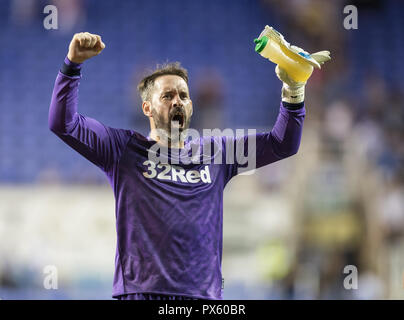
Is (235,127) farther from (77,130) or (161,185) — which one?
(77,130)

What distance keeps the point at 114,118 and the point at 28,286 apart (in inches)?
123

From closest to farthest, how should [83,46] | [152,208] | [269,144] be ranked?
[83,46]
[152,208]
[269,144]

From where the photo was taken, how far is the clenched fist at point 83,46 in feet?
9.88

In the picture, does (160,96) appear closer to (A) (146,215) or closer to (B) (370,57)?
(A) (146,215)

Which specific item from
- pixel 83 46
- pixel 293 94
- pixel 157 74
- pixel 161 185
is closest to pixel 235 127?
pixel 157 74

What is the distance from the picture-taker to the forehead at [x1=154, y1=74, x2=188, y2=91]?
350cm

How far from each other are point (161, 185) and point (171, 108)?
0.47 m

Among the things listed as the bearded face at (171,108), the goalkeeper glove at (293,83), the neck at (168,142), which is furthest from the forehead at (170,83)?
the goalkeeper glove at (293,83)

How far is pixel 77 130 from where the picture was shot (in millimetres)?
3166

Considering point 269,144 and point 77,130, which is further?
point 269,144

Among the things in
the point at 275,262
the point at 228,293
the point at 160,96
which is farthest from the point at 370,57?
the point at 160,96

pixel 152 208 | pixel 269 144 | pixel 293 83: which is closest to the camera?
pixel 152 208

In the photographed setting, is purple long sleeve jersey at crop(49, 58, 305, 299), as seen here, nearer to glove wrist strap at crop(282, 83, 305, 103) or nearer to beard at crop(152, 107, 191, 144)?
beard at crop(152, 107, 191, 144)

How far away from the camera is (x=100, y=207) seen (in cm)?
856
